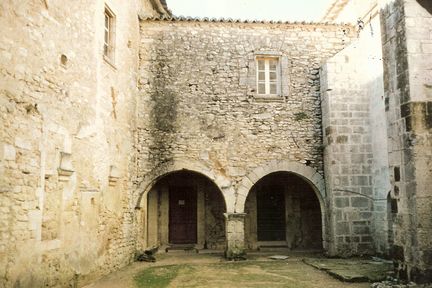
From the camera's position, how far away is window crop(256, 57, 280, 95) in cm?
1033

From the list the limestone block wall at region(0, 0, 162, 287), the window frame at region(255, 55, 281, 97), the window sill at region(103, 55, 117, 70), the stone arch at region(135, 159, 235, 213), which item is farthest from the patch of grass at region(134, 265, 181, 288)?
the window frame at region(255, 55, 281, 97)

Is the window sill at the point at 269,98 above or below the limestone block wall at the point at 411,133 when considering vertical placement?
above

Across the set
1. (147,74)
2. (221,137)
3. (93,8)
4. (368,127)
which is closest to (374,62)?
(368,127)

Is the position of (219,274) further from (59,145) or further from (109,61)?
(109,61)

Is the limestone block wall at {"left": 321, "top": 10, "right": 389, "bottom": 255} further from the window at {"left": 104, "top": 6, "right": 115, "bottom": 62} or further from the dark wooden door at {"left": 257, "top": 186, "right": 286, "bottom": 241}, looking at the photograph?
the window at {"left": 104, "top": 6, "right": 115, "bottom": 62}

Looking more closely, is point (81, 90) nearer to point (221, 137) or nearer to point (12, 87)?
point (12, 87)

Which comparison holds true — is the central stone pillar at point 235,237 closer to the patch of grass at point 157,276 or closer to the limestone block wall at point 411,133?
the patch of grass at point 157,276

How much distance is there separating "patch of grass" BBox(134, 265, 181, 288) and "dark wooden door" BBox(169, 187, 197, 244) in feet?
10.6

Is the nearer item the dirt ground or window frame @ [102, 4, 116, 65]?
the dirt ground

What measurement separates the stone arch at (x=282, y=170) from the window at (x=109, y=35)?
4327mm

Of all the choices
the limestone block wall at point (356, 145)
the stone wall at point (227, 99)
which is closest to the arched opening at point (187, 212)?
the stone wall at point (227, 99)

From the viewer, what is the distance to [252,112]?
1005 cm

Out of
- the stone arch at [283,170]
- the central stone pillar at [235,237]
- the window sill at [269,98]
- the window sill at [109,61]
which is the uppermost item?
the window sill at [109,61]

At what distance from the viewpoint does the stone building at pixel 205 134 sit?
17.9 feet
